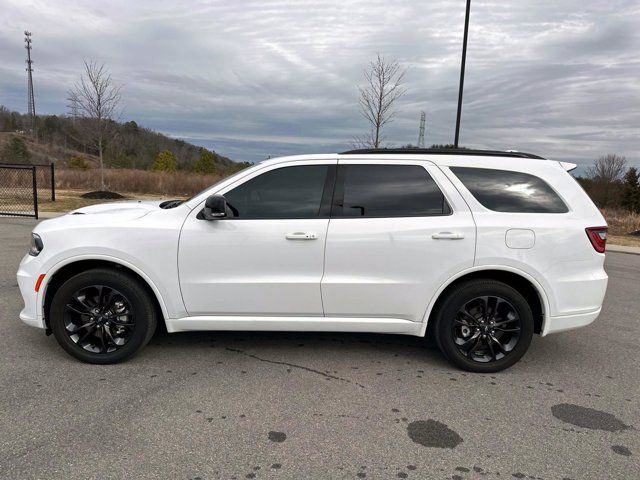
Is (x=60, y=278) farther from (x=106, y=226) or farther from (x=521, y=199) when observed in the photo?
(x=521, y=199)

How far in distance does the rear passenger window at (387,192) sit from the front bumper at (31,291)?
2.50 metres

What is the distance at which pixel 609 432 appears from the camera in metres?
2.95

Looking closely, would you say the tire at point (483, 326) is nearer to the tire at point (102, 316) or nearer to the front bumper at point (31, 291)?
the tire at point (102, 316)

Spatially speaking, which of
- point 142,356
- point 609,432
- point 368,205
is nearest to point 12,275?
point 142,356

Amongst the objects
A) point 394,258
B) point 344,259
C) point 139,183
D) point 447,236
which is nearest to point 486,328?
point 447,236

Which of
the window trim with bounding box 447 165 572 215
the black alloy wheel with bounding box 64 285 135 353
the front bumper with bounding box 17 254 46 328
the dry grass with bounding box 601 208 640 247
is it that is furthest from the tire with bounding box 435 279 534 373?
the dry grass with bounding box 601 208 640 247

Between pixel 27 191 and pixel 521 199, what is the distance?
69.1ft

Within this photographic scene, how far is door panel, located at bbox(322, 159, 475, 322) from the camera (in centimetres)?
358

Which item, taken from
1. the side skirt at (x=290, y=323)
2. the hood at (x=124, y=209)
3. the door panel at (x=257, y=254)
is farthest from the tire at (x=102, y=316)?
the hood at (x=124, y=209)

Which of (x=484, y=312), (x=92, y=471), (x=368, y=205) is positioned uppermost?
(x=368, y=205)

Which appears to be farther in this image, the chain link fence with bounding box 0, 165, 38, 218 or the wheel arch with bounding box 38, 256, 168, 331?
the chain link fence with bounding box 0, 165, 38, 218

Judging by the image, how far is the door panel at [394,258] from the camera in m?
3.58

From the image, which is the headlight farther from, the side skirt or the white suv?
the side skirt

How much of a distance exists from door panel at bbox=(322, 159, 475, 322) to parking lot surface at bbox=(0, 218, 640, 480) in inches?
25.5
